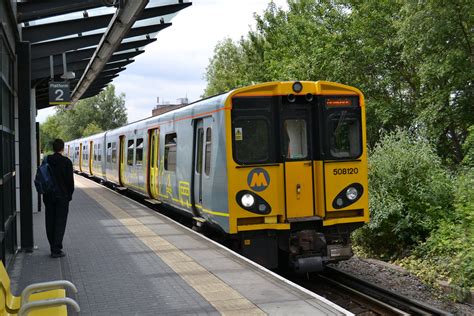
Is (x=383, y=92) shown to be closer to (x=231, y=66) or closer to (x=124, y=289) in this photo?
(x=124, y=289)

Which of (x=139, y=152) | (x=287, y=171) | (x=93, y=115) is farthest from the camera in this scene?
(x=93, y=115)

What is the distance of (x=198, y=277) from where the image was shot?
6.46 meters

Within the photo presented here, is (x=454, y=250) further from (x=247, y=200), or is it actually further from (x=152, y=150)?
(x=152, y=150)

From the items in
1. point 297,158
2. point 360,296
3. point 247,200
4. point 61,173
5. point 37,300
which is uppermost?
point 297,158

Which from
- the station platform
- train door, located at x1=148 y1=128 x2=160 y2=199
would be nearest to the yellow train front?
the station platform

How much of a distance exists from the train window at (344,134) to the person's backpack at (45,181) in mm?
4160

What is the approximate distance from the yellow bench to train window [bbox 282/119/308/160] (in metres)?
4.14

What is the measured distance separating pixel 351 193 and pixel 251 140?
179 centimetres

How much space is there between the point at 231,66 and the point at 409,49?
29.7 m

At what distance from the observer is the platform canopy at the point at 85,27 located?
26.6 ft

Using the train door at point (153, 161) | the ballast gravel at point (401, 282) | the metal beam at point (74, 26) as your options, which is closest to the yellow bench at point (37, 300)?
the ballast gravel at point (401, 282)

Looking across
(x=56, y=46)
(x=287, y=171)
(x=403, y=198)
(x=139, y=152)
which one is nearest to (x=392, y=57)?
(x=403, y=198)

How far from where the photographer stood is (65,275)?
22.2 ft

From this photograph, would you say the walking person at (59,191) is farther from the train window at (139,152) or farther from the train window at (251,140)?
the train window at (139,152)
